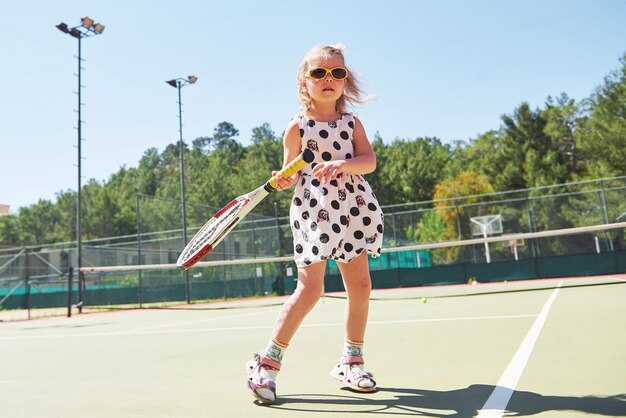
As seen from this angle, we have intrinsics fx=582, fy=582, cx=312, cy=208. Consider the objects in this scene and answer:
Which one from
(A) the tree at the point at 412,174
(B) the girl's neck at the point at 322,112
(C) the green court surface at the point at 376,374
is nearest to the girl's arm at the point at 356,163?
(B) the girl's neck at the point at 322,112

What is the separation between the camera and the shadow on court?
180cm

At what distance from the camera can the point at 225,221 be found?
2.85 meters

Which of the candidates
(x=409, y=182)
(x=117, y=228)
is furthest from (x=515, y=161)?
(x=117, y=228)

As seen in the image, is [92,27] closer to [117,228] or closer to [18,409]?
[18,409]

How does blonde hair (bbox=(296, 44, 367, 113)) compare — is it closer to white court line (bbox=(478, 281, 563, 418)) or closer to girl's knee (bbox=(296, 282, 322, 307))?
girl's knee (bbox=(296, 282, 322, 307))

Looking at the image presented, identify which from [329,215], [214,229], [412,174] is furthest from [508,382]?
[412,174]

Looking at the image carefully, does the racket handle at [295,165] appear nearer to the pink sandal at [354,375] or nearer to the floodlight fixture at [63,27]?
the pink sandal at [354,375]

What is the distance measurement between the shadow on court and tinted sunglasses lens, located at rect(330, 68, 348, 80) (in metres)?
1.34

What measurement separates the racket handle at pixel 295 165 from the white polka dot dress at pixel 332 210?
0.13 metres

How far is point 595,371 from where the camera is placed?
90.6 inches

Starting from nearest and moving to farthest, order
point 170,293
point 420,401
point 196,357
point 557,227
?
point 420,401
point 196,357
point 170,293
point 557,227

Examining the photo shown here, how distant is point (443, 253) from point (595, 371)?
71.1 feet

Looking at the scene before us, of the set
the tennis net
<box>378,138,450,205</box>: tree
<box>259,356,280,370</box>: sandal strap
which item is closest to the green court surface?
<box>259,356,280,370</box>: sandal strap

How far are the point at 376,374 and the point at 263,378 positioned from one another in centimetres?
68
